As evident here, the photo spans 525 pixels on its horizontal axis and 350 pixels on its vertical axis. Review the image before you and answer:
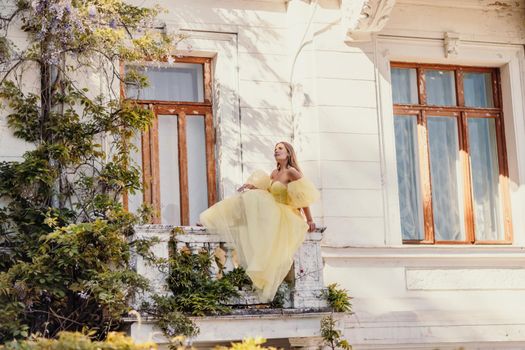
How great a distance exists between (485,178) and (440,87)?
46.8 inches

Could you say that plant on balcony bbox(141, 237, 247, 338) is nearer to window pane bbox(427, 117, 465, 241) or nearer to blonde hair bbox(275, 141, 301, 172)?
blonde hair bbox(275, 141, 301, 172)

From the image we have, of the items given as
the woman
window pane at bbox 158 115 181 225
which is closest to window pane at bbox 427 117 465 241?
the woman

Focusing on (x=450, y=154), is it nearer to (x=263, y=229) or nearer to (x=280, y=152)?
(x=280, y=152)

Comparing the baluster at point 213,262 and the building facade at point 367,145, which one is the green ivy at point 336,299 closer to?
the building facade at point 367,145

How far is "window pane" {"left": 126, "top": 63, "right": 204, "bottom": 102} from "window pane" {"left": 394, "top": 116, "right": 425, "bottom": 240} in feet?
7.62

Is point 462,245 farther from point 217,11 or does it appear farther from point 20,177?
point 20,177

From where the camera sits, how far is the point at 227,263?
10.1 m

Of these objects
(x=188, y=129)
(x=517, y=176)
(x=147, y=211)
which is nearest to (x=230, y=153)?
(x=188, y=129)

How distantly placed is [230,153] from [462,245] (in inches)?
110

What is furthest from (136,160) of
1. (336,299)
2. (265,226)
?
(336,299)

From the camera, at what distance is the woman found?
9859 millimetres

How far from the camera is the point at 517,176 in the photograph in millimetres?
12344

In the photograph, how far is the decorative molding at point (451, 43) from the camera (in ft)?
40.2

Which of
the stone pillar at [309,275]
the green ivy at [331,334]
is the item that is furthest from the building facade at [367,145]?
the stone pillar at [309,275]
